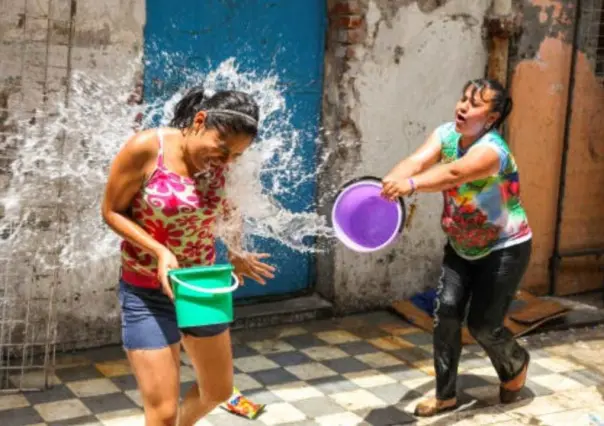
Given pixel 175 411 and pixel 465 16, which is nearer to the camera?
pixel 175 411

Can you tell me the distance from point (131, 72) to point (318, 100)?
1.59 m

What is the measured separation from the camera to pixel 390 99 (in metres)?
7.64

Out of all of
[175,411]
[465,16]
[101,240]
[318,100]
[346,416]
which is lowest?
[346,416]

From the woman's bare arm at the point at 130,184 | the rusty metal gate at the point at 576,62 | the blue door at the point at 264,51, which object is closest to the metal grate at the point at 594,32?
the rusty metal gate at the point at 576,62

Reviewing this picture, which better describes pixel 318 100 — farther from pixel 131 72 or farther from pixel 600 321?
pixel 600 321

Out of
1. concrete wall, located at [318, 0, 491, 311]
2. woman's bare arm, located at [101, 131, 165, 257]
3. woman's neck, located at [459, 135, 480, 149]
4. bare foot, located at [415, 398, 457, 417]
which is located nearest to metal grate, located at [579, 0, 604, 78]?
concrete wall, located at [318, 0, 491, 311]

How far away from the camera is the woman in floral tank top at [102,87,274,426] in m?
4.02

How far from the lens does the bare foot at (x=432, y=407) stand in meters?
5.86

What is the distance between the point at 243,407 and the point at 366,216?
4.31ft

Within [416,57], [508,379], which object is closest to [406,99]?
[416,57]

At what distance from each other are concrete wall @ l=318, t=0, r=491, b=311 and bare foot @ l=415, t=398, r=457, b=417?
1.91 m

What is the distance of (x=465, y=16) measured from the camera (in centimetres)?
790

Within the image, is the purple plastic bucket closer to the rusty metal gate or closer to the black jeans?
the black jeans

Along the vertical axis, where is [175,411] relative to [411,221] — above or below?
below
